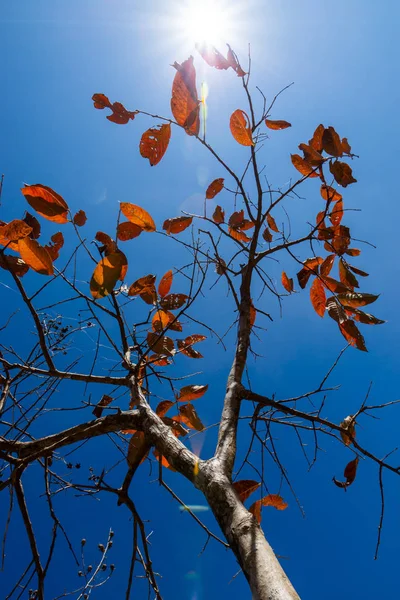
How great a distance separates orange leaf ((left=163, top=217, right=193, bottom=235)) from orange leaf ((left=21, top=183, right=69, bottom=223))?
48cm

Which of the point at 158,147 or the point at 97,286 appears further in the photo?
the point at 158,147

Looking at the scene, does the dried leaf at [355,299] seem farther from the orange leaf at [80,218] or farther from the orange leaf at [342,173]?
the orange leaf at [80,218]

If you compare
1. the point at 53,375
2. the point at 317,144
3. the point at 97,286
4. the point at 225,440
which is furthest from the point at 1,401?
the point at 317,144

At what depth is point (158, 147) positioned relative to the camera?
4.67 feet

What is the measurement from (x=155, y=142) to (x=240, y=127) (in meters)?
0.32

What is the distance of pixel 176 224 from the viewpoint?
1.67 metres

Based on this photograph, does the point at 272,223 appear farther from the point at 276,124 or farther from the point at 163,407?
the point at 163,407

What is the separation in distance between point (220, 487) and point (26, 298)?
88 cm

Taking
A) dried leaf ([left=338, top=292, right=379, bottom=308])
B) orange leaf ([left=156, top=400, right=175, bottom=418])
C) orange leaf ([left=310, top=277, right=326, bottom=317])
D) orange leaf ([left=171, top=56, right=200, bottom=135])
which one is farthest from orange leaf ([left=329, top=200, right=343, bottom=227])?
orange leaf ([left=156, top=400, right=175, bottom=418])

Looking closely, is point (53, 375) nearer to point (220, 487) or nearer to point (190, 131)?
point (220, 487)

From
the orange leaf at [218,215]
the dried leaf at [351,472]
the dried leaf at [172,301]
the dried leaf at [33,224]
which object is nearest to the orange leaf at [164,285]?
the dried leaf at [172,301]

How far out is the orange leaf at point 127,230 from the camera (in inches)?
60.7

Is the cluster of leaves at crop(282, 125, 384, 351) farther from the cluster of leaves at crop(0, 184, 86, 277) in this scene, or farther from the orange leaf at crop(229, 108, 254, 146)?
the cluster of leaves at crop(0, 184, 86, 277)

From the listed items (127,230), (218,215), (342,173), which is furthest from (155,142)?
(342,173)
